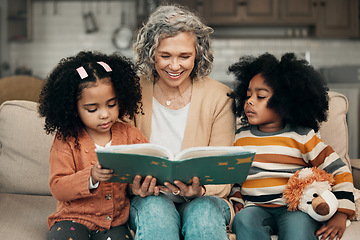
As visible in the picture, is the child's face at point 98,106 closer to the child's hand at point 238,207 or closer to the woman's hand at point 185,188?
the woman's hand at point 185,188

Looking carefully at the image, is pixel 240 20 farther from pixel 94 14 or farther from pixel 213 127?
pixel 213 127

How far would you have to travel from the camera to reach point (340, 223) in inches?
59.4

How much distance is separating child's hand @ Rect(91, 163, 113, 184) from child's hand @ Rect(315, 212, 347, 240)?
0.82 m

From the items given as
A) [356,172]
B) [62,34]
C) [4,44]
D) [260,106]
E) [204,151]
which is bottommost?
[356,172]

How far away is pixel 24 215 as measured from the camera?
174 centimetres

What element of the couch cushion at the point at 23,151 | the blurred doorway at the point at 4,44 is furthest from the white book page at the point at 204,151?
the blurred doorway at the point at 4,44

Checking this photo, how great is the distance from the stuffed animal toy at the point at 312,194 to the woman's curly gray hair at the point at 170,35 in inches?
26.8

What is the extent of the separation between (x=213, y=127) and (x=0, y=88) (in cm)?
148

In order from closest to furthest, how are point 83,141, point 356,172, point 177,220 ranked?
1. point 177,220
2. point 83,141
3. point 356,172

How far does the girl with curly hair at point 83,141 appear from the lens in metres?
1.45

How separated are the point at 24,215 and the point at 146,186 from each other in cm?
68

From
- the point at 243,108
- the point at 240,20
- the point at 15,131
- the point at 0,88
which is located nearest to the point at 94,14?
the point at 240,20

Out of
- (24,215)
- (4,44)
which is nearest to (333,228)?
(24,215)

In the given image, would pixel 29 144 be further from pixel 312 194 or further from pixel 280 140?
pixel 312 194
